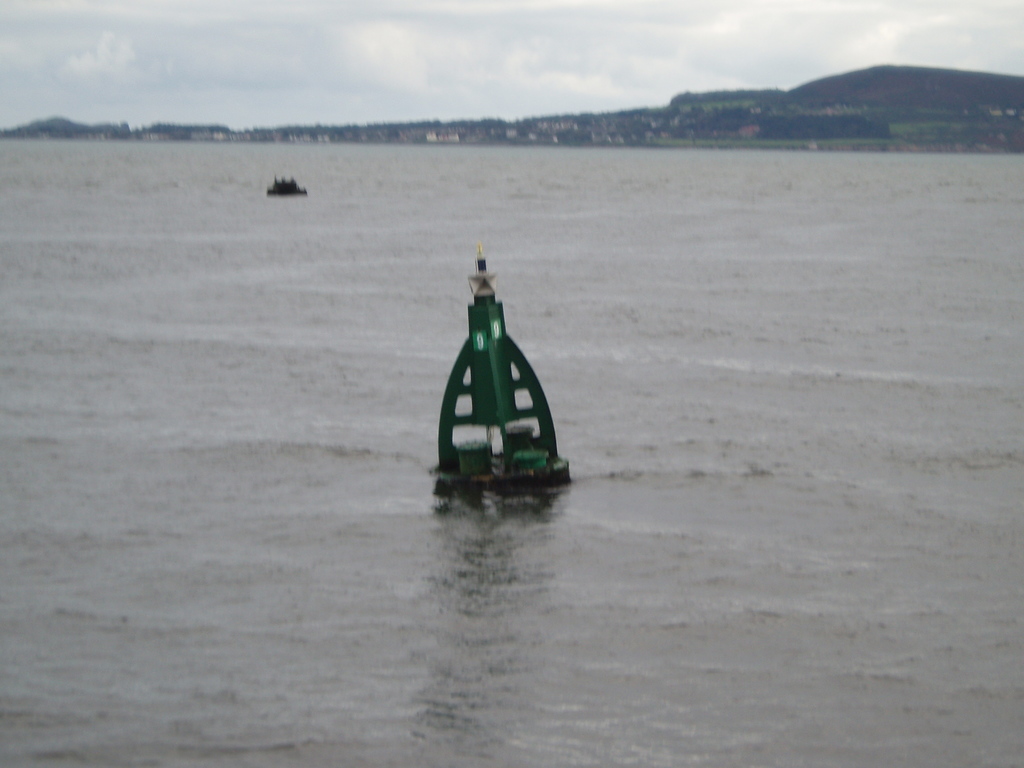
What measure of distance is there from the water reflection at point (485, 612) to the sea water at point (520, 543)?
0.12 ft

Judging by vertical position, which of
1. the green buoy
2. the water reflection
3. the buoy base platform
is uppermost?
the green buoy

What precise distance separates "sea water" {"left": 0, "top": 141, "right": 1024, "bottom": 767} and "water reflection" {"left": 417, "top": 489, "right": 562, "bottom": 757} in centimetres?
4

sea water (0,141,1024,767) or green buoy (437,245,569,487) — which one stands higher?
green buoy (437,245,569,487)

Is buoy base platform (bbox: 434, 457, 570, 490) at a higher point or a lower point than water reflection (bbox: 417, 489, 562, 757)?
higher

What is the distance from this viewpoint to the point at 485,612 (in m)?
10.8

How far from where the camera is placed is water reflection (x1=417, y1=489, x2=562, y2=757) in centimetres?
888

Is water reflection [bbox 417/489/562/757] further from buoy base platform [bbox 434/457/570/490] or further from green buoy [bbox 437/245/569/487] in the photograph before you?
green buoy [bbox 437/245/569/487]

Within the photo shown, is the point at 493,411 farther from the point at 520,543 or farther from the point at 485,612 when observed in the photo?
the point at 485,612

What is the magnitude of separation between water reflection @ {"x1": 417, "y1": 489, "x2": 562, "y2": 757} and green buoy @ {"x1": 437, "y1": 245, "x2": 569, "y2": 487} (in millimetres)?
265

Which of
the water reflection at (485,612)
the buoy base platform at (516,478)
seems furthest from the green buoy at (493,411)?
the water reflection at (485,612)

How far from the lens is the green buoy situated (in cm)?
1444

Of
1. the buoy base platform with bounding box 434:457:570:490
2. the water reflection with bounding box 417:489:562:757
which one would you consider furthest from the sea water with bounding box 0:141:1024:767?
the buoy base platform with bounding box 434:457:570:490

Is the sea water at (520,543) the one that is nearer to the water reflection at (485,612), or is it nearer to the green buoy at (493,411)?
the water reflection at (485,612)

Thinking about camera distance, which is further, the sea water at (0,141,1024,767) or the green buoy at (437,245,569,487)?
the green buoy at (437,245,569,487)
